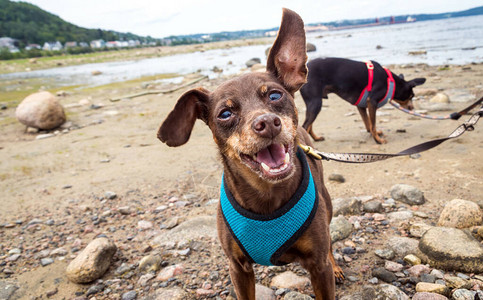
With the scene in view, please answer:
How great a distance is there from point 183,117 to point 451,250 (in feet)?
8.63

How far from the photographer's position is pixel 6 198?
5.62 m

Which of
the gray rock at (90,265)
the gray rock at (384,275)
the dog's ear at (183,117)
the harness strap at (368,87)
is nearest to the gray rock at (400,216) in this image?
the gray rock at (384,275)

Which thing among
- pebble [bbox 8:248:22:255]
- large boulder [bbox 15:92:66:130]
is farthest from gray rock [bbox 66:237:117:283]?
large boulder [bbox 15:92:66:130]

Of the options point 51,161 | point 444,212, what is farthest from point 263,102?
point 51,161

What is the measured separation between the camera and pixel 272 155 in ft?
7.26

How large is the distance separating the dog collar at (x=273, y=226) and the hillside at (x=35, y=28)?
452 feet

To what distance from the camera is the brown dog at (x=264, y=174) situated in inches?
85.7

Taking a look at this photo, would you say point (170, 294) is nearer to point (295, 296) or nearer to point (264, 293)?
point (264, 293)

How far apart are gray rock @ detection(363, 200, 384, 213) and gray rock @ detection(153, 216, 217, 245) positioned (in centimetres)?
197

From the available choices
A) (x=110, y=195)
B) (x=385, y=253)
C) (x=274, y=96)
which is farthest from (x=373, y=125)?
(x=110, y=195)

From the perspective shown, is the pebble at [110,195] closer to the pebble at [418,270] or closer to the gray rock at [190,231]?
the gray rock at [190,231]

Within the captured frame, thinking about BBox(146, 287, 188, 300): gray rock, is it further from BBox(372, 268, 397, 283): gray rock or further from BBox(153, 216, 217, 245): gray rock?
BBox(372, 268, 397, 283): gray rock

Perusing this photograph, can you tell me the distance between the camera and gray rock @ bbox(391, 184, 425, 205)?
13.2 feet

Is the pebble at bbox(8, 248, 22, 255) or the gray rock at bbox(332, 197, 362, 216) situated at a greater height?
the gray rock at bbox(332, 197, 362, 216)
